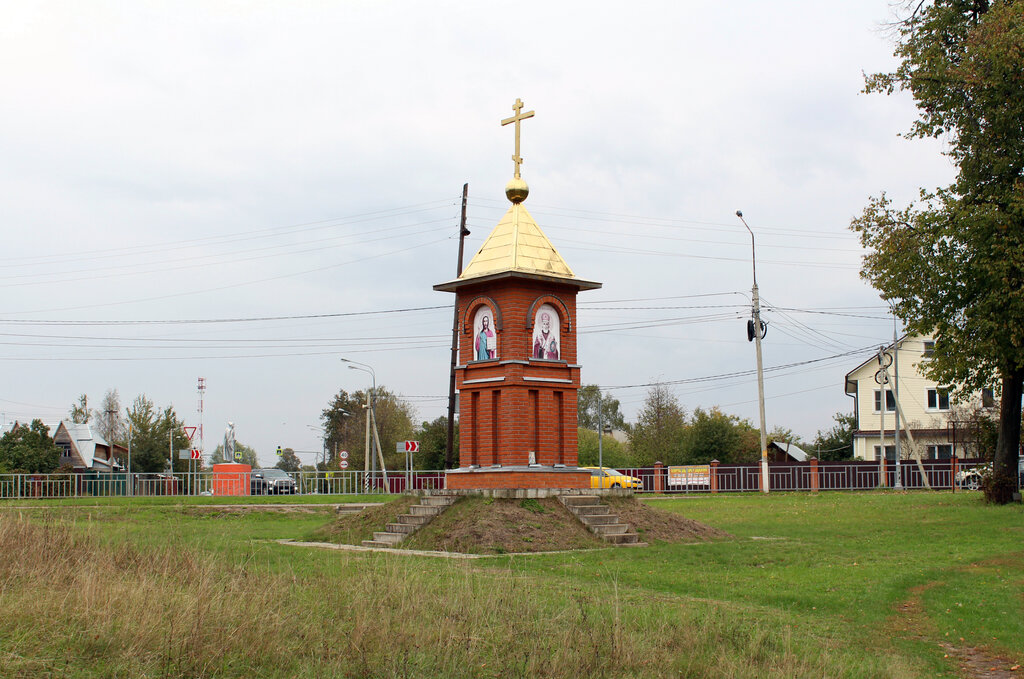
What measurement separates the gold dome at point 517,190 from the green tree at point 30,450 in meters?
42.8

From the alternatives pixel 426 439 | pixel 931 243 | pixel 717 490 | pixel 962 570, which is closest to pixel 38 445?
pixel 426 439

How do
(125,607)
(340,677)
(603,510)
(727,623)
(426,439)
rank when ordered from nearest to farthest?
(340,677), (125,607), (727,623), (603,510), (426,439)

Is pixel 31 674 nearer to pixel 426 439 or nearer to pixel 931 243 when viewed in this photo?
pixel 931 243

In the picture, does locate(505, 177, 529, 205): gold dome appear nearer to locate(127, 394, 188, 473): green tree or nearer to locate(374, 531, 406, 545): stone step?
locate(374, 531, 406, 545): stone step

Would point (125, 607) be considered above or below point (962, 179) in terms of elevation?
below

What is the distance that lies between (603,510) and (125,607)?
11996 millimetres

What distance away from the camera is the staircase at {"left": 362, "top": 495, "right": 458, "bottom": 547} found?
60.5ft

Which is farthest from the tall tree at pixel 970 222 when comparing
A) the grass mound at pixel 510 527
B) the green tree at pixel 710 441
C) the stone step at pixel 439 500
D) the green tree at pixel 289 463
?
the green tree at pixel 289 463

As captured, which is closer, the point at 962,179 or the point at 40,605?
the point at 40,605

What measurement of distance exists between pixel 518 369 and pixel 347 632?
1167cm

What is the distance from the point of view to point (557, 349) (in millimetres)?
20312

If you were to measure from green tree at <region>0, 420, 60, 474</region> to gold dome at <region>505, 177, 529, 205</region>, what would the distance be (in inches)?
1683

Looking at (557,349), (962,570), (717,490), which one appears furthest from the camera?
(717,490)

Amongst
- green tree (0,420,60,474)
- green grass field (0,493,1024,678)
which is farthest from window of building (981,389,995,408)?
green tree (0,420,60,474)
